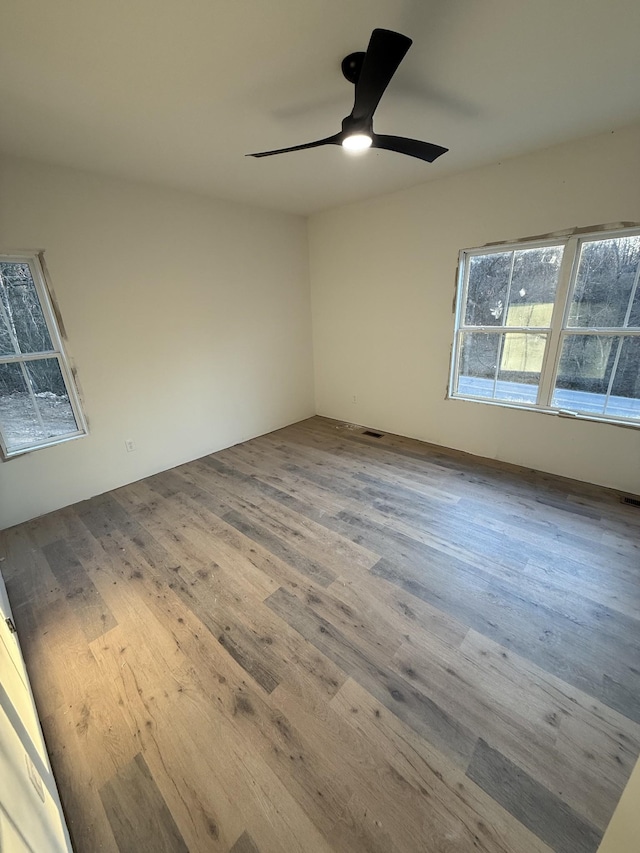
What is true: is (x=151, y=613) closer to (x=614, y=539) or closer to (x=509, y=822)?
(x=509, y=822)

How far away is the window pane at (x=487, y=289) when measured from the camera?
2998 mm

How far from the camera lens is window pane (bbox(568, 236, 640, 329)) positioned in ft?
8.04

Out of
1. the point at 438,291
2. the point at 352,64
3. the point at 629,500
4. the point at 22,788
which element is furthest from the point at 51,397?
the point at 629,500

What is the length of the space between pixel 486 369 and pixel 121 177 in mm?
3620

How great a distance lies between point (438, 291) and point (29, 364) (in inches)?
143

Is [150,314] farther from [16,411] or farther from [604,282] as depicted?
[604,282]

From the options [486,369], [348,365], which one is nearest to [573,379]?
[486,369]

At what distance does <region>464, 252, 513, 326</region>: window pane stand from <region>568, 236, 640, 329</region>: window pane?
532mm

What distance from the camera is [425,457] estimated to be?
349cm

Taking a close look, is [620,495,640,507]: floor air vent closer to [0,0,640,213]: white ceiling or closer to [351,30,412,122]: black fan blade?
[0,0,640,213]: white ceiling

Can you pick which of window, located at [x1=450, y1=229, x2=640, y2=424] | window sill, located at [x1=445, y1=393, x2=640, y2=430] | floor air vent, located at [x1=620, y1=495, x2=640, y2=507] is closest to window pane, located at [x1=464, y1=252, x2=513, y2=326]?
window, located at [x1=450, y1=229, x2=640, y2=424]

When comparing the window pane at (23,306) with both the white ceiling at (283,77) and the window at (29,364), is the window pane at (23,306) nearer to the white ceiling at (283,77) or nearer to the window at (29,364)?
the window at (29,364)

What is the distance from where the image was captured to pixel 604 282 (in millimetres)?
2557

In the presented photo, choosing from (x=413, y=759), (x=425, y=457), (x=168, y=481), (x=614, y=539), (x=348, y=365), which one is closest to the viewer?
(x=413, y=759)
